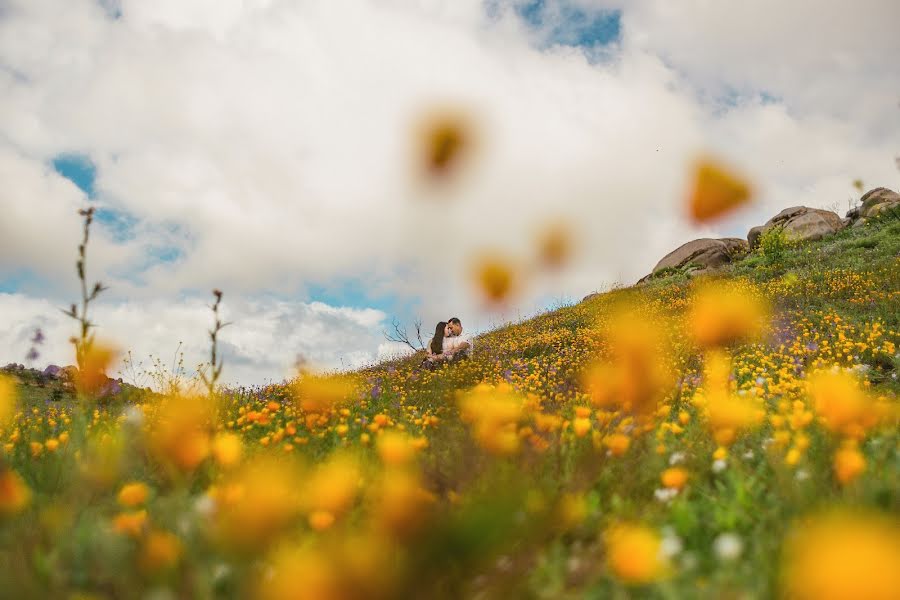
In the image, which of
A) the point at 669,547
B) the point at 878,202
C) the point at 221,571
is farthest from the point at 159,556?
the point at 878,202

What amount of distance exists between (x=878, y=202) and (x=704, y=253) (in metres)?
7.68

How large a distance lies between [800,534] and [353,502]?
1504mm

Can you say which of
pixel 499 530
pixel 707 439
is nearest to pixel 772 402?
pixel 707 439

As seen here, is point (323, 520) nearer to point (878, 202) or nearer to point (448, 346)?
point (448, 346)

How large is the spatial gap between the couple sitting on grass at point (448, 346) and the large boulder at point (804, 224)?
1628cm

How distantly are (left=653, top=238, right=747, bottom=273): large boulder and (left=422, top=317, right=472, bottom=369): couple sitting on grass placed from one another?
16.2m

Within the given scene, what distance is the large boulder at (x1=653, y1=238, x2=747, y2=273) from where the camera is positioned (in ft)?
86.0

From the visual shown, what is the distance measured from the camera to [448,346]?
12.7m

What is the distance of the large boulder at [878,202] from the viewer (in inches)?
935

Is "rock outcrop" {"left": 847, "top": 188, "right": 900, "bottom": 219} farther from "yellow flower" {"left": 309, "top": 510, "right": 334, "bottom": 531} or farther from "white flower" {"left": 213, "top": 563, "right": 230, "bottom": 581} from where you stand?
"white flower" {"left": 213, "top": 563, "right": 230, "bottom": 581}

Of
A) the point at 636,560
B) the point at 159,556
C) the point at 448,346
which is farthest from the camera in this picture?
the point at 448,346

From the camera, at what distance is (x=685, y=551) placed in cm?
182

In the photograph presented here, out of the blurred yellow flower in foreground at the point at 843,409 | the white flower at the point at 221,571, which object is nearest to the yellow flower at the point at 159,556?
the white flower at the point at 221,571

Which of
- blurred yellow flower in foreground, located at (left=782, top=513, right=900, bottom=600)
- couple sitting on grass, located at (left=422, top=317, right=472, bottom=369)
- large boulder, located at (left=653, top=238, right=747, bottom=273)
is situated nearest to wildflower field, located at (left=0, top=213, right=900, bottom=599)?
blurred yellow flower in foreground, located at (left=782, top=513, right=900, bottom=600)
